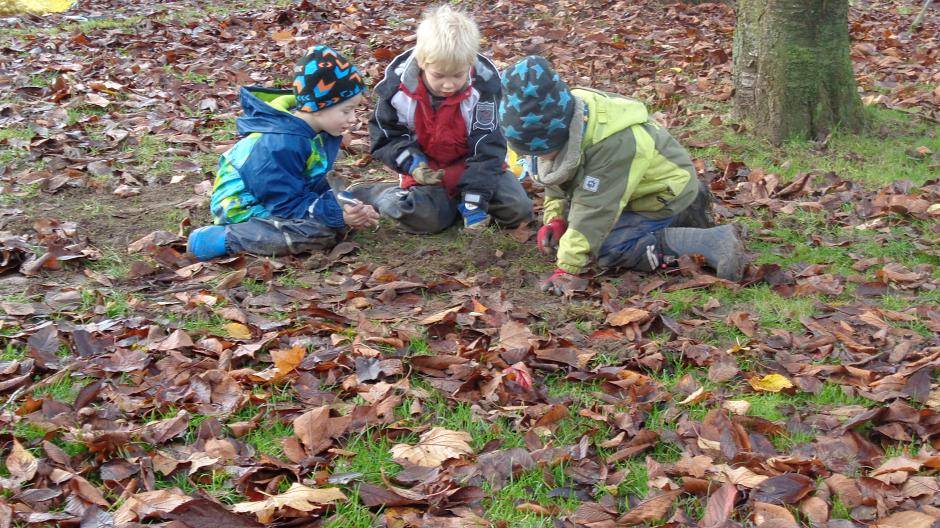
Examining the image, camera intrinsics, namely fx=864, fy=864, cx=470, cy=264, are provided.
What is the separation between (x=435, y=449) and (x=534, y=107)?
1.84 m

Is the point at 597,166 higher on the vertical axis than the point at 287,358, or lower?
higher

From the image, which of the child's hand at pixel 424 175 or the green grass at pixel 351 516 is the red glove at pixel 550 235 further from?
the green grass at pixel 351 516

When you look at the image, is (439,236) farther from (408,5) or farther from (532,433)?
(408,5)

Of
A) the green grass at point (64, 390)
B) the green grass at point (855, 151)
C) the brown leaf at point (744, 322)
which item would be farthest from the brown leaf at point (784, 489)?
the green grass at point (855, 151)

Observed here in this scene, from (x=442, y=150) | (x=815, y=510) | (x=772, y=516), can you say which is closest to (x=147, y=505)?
(x=772, y=516)

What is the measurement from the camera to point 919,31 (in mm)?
9023

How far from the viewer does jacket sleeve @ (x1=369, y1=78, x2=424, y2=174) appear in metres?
4.98

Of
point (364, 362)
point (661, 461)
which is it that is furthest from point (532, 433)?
point (364, 362)

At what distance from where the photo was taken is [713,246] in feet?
14.2

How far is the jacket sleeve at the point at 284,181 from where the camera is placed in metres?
4.66

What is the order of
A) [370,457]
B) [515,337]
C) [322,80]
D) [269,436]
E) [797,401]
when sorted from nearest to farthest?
[370,457], [269,436], [797,401], [515,337], [322,80]

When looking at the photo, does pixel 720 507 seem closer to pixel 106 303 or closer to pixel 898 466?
pixel 898 466

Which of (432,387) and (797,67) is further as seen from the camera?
(797,67)

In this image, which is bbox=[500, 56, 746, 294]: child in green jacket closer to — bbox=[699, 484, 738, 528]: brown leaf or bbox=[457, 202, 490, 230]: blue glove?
bbox=[457, 202, 490, 230]: blue glove
